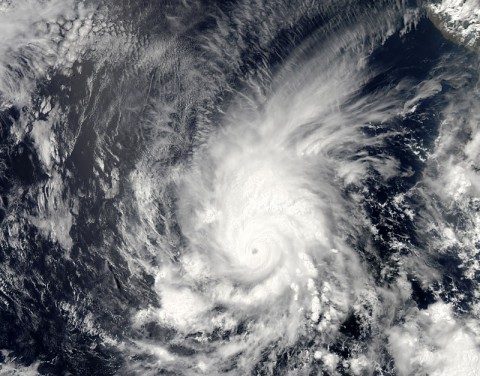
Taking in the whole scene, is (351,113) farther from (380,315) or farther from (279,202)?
(380,315)

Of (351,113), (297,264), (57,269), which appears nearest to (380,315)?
(297,264)

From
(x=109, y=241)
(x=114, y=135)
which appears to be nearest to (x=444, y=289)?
(x=109, y=241)

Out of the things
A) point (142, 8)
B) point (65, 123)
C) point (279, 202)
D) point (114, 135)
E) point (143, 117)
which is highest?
point (142, 8)

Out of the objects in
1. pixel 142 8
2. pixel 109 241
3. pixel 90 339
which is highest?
pixel 142 8

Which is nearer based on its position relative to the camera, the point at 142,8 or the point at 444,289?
the point at 444,289

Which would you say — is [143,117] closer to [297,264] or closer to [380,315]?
[297,264]

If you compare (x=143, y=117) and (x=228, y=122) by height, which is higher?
(x=228, y=122)
